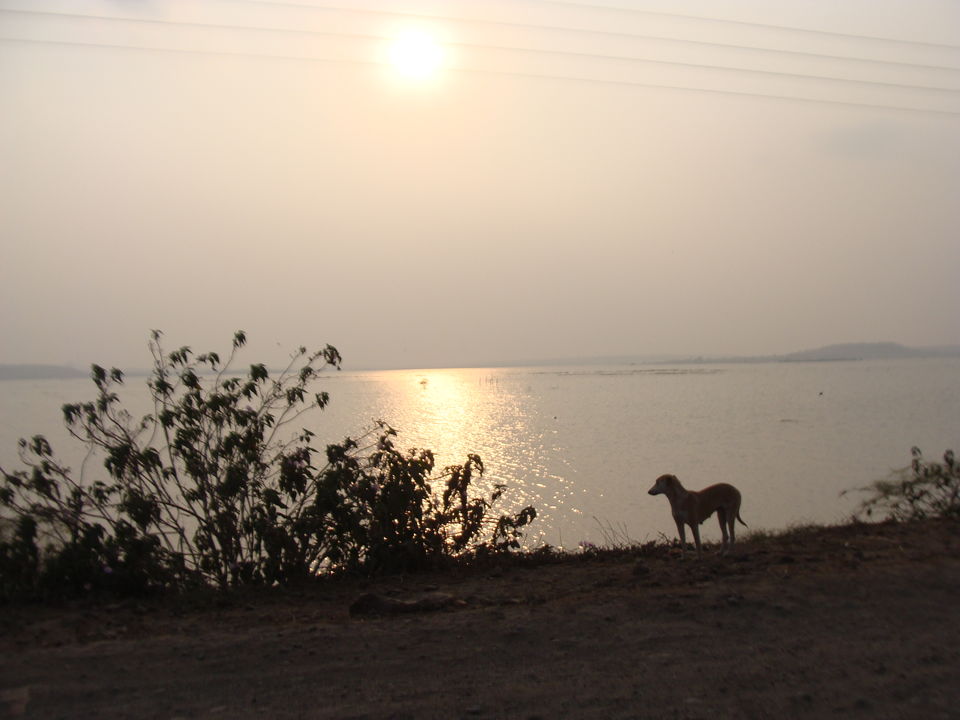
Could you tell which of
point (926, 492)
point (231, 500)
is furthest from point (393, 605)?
point (926, 492)

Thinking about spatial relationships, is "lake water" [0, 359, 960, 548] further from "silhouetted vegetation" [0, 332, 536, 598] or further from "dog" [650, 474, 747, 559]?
"silhouetted vegetation" [0, 332, 536, 598]

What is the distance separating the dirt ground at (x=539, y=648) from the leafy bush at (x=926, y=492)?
362 centimetres

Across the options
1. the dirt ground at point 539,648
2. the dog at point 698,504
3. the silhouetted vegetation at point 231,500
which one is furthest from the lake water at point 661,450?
the dirt ground at point 539,648

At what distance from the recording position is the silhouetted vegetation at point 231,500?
823cm

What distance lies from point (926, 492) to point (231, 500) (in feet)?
30.9

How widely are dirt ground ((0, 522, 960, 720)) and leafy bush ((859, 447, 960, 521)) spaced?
362 centimetres

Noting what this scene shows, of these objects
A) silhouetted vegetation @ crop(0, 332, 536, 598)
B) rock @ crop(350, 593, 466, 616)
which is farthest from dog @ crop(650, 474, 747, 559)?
rock @ crop(350, 593, 466, 616)

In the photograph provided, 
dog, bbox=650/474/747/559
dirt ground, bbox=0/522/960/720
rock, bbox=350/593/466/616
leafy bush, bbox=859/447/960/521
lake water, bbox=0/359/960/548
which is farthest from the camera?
Answer: lake water, bbox=0/359/960/548

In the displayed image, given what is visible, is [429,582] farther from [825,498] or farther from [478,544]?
[825,498]

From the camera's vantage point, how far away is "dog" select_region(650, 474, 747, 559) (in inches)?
320

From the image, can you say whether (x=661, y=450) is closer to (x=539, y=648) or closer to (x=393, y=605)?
(x=393, y=605)

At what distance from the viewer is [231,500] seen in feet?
28.8

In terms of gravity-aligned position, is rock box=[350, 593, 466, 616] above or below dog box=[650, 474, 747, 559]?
below

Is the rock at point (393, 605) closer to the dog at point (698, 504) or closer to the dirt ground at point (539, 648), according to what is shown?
the dirt ground at point (539, 648)
